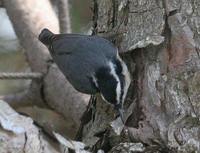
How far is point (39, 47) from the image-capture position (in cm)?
316

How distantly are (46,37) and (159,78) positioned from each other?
76 cm

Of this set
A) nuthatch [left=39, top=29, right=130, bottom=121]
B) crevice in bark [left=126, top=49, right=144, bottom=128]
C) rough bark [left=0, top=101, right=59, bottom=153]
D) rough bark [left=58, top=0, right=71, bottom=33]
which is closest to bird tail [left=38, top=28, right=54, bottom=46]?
nuthatch [left=39, top=29, right=130, bottom=121]

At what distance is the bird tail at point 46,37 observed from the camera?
3.00 meters

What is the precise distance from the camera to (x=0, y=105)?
2250 mm

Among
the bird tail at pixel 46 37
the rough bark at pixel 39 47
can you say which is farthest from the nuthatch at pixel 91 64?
the rough bark at pixel 39 47

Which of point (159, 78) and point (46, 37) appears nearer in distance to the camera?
point (159, 78)

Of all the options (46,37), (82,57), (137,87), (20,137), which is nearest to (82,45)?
(82,57)

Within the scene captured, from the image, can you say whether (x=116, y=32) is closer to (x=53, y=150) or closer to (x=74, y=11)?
(x=53, y=150)

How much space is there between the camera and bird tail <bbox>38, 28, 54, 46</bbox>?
9.86 ft

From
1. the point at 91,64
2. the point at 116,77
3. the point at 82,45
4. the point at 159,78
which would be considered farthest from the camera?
the point at 82,45

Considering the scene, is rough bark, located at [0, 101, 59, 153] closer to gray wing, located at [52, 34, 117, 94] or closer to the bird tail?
gray wing, located at [52, 34, 117, 94]

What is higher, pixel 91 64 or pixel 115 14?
pixel 115 14

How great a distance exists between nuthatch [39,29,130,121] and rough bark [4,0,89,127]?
0.10 m

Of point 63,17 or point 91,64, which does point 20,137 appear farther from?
point 63,17
